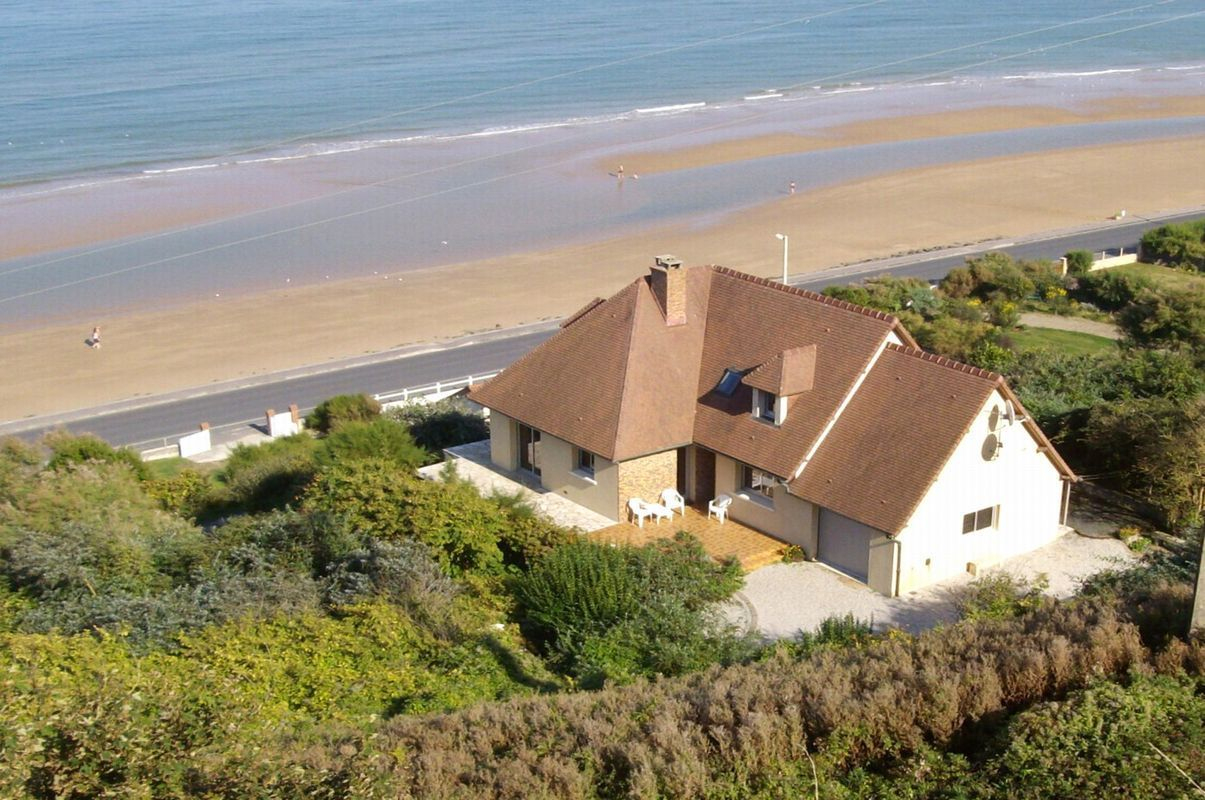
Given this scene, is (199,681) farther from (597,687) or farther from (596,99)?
(596,99)

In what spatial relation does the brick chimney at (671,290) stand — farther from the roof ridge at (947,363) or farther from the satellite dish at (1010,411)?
the satellite dish at (1010,411)

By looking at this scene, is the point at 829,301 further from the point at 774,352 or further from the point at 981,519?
the point at 981,519

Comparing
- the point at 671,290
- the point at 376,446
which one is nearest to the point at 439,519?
the point at 376,446

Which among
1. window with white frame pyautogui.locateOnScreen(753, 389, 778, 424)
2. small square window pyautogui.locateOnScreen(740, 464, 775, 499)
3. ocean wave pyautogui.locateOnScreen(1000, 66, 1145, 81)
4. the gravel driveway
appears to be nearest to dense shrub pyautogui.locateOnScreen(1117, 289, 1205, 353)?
the gravel driveway

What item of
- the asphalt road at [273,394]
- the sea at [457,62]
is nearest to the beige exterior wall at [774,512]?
the asphalt road at [273,394]

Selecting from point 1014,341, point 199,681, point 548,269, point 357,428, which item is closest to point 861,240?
point 548,269
